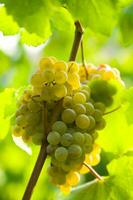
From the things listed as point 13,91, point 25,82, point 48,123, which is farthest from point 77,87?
point 25,82

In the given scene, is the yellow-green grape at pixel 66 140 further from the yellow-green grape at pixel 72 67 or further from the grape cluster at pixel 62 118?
the yellow-green grape at pixel 72 67

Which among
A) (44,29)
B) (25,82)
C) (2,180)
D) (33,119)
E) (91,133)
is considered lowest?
(2,180)

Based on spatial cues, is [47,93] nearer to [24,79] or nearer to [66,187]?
[66,187]

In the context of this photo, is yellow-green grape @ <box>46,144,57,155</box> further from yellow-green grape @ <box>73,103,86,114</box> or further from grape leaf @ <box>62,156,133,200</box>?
grape leaf @ <box>62,156,133,200</box>

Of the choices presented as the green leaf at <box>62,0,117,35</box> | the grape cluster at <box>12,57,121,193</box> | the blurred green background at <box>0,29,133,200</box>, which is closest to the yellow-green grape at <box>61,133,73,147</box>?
the grape cluster at <box>12,57,121,193</box>

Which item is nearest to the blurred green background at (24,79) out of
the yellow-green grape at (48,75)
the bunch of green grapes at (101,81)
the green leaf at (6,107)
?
the green leaf at (6,107)

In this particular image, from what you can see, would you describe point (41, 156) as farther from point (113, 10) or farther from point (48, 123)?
point (113, 10)
